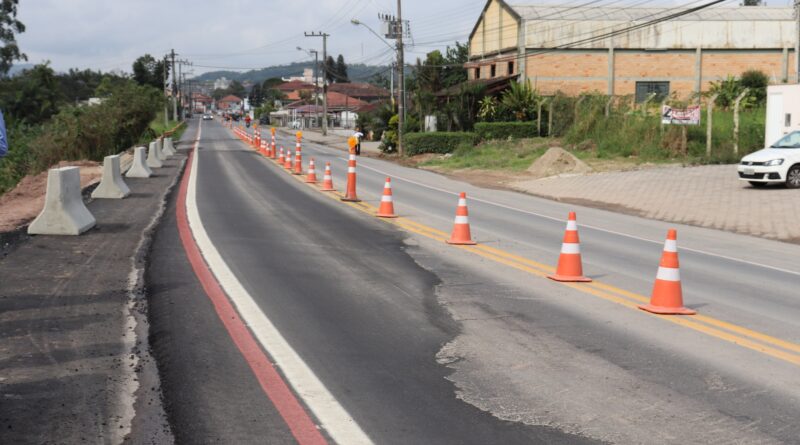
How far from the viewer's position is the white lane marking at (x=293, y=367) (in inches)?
199

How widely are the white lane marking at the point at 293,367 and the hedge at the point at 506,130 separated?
113 feet

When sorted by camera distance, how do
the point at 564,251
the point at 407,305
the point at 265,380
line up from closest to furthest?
the point at 265,380 → the point at 407,305 → the point at 564,251

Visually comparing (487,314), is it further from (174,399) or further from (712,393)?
(174,399)

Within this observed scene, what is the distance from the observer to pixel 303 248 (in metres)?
12.5

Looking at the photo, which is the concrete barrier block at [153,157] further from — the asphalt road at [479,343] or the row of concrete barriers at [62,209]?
the asphalt road at [479,343]

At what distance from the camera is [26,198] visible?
75.7ft

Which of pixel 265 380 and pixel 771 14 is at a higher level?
pixel 771 14

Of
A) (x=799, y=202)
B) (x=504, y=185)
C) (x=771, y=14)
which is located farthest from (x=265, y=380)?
(x=771, y=14)

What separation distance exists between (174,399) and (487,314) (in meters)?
3.53

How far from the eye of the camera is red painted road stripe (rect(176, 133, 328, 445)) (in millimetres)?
5037

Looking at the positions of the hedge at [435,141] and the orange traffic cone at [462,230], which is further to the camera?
the hedge at [435,141]

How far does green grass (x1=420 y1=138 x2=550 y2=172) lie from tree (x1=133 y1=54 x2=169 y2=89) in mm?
115706

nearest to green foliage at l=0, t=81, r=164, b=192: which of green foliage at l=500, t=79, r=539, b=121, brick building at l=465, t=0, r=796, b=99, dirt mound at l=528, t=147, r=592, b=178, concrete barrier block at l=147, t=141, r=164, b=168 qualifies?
concrete barrier block at l=147, t=141, r=164, b=168

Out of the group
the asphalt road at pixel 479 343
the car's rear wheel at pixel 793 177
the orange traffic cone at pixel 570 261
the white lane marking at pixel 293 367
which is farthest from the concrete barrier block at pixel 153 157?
the orange traffic cone at pixel 570 261
